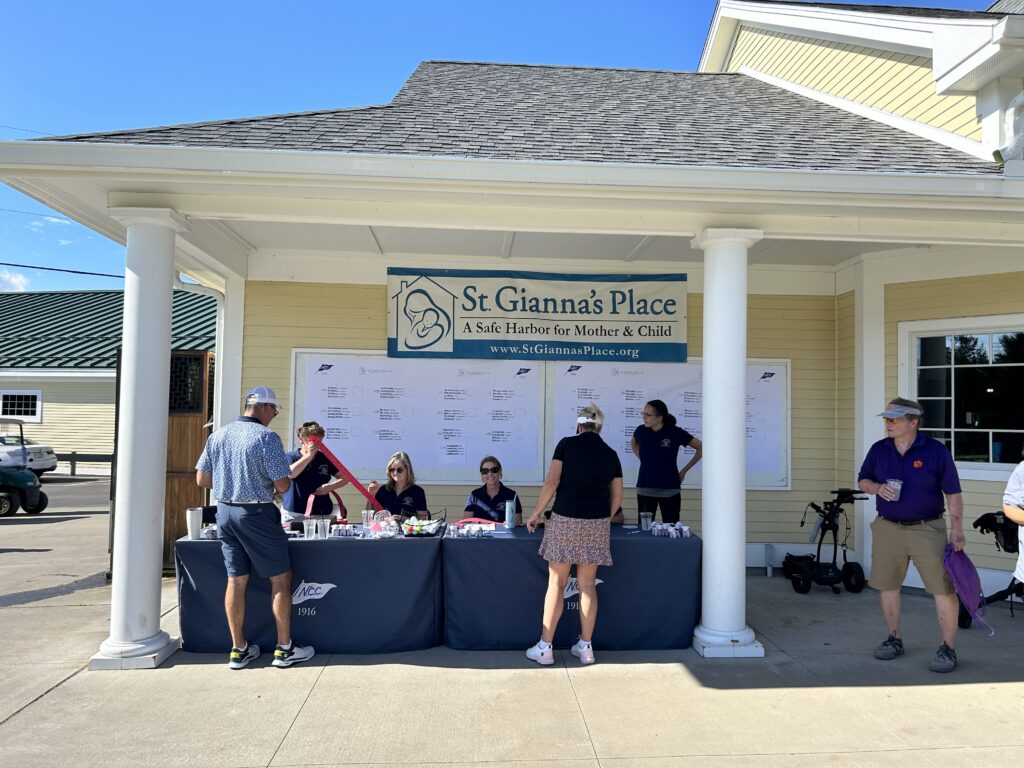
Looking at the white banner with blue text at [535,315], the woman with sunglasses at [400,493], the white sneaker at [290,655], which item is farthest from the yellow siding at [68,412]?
the white sneaker at [290,655]

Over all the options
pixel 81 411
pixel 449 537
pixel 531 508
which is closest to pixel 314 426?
pixel 449 537

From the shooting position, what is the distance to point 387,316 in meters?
7.11

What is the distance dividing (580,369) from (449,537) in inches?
115

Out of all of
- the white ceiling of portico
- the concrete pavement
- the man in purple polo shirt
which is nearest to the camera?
the concrete pavement

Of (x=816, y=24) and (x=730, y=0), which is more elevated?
(x=730, y=0)

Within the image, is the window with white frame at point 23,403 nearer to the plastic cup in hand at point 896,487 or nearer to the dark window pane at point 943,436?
the dark window pane at point 943,436

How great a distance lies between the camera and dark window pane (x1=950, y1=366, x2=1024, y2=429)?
606 cm

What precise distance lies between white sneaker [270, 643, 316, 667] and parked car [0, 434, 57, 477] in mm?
12990

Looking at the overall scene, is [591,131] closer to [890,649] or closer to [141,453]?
[141,453]

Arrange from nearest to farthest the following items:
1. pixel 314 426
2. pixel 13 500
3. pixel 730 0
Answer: pixel 314 426 → pixel 730 0 → pixel 13 500

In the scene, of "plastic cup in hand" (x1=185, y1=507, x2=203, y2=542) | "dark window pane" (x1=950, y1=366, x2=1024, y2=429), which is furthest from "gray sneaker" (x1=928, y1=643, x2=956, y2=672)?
"plastic cup in hand" (x1=185, y1=507, x2=203, y2=542)

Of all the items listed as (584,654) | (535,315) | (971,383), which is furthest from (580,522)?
(971,383)

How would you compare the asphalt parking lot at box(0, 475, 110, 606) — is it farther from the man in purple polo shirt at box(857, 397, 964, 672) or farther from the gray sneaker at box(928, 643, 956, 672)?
the gray sneaker at box(928, 643, 956, 672)

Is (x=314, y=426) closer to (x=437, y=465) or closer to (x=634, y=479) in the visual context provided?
(x=437, y=465)
